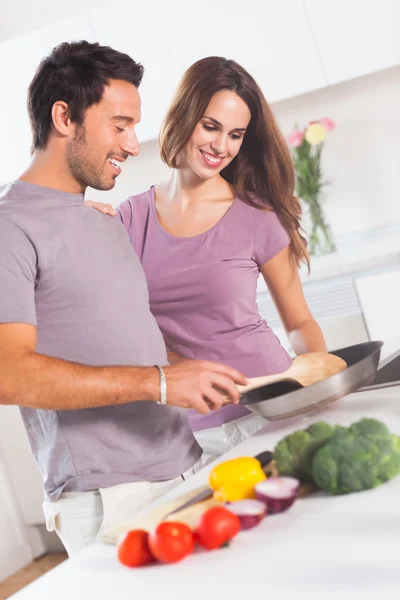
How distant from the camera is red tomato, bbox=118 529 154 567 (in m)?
0.95

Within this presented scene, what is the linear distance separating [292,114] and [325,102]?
0.17 meters

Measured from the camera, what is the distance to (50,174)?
1.57 metres

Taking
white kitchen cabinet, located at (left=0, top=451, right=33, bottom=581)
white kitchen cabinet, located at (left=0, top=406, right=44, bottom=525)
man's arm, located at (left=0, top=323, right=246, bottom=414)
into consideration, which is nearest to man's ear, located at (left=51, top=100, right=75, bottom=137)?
man's arm, located at (left=0, top=323, right=246, bottom=414)

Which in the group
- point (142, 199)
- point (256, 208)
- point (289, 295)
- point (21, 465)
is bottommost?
point (21, 465)

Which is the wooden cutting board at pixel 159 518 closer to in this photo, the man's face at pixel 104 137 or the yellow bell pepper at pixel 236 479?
the yellow bell pepper at pixel 236 479

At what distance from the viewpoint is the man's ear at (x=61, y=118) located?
5.12 feet

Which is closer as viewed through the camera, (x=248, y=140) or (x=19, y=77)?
(x=248, y=140)

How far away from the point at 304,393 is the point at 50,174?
0.64 metres

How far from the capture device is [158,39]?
3.64 m

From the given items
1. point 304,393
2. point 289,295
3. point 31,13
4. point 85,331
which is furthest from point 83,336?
point 31,13

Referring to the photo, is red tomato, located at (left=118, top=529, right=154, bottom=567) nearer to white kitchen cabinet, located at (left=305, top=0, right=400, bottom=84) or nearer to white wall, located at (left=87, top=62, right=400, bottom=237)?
white kitchen cabinet, located at (left=305, top=0, right=400, bottom=84)

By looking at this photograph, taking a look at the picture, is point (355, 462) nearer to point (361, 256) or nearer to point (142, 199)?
point (142, 199)

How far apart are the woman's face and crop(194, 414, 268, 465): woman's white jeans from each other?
1.97 feet

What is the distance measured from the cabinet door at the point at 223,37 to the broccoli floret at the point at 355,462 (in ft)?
8.87
